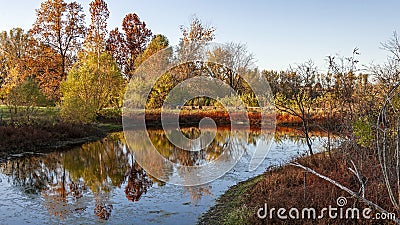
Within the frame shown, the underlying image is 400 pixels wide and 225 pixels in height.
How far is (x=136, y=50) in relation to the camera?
41469 mm

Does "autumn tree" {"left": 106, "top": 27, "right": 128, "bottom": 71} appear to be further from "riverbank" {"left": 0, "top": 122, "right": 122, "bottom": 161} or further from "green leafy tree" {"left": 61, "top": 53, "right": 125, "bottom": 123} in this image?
"riverbank" {"left": 0, "top": 122, "right": 122, "bottom": 161}

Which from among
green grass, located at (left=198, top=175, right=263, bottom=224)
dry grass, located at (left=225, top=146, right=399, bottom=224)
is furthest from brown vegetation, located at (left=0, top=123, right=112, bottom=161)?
dry grass, located at (left=225, top=146, right=399, bottom=224)

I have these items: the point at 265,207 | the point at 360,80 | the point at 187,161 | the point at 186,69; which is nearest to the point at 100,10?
the point at 186,69

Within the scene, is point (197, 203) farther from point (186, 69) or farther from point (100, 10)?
point (100, 10)

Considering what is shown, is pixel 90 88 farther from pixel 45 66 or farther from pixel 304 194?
pixel 304 194

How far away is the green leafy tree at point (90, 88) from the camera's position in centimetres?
2130

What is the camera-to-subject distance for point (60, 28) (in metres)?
31.2

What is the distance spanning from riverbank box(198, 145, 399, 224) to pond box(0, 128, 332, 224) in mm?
587

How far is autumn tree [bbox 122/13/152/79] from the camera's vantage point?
4169 centimetres

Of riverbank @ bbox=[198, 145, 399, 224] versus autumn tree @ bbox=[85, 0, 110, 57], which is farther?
autumn tree @ bbox=[85, 0, 110, 57]

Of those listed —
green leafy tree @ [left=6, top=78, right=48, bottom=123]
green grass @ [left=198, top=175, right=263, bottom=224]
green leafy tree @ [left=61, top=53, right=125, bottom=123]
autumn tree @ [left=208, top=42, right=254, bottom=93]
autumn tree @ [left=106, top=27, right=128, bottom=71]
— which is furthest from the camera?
autumn tree @ [left=106, top=27, right=128, bottom=71]

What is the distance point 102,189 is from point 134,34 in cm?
3465

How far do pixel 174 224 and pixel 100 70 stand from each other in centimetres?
2165

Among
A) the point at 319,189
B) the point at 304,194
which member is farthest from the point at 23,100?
the point at 304,194
